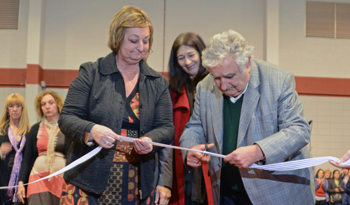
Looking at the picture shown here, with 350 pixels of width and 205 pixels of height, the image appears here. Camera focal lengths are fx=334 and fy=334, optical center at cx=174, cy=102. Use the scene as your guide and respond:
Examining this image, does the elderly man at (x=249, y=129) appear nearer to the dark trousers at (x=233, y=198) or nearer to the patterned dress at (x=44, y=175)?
the dark trousers at (x=233, y=198)

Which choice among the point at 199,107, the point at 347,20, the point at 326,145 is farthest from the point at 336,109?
the point at 199,107

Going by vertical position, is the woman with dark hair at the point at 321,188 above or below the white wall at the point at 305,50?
below

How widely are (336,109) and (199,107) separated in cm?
770

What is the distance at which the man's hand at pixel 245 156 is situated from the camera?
5.70ft

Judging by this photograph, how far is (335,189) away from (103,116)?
7002 millimetres

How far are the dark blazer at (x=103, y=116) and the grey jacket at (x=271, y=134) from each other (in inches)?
10.8

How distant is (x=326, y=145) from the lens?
343 inches

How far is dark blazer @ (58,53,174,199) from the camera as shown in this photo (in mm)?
1861

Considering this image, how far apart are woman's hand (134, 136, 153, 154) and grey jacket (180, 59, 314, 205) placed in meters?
0.33

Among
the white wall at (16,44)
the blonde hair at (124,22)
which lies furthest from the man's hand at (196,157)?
the white wall at (16,44)

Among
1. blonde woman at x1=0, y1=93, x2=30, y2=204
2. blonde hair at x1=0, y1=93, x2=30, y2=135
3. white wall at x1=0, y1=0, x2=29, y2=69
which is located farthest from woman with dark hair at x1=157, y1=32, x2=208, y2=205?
white wall at x1=0, y1=0, x2=29, y2=69

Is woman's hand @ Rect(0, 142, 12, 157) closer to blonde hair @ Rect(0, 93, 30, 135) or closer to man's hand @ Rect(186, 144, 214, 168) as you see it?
blonde hair @ Rect(0, 93, 30, 135)

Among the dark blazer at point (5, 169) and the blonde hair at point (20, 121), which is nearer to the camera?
the dark blazer at point (5, 169)

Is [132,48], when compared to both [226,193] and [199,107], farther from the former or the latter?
[226,193]
